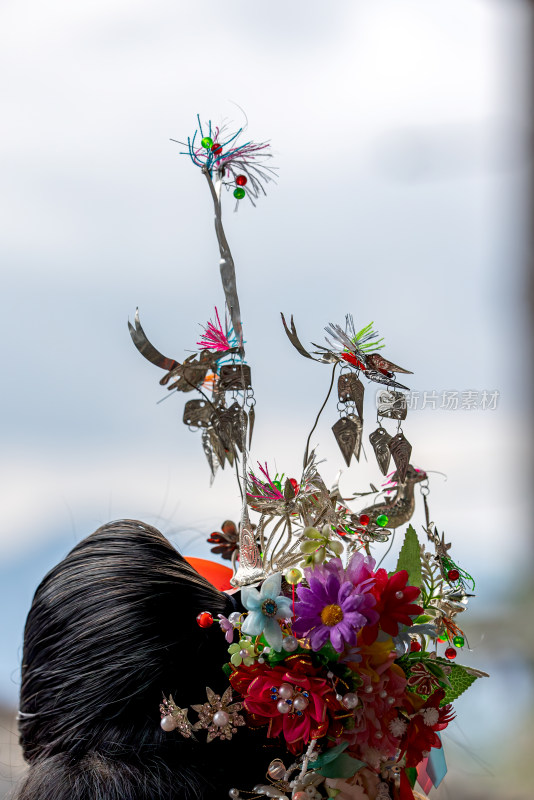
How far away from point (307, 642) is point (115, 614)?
0.21 m

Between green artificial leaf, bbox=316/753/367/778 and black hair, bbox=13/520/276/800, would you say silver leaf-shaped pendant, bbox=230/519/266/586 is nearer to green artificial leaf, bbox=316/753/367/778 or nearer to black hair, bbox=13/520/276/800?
black hair, bbox=13/520/276/800

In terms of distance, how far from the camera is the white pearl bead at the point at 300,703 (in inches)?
27.4

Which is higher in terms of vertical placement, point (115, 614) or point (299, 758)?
point (115, 614)

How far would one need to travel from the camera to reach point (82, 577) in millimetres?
836

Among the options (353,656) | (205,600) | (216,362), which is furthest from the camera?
(216,362)

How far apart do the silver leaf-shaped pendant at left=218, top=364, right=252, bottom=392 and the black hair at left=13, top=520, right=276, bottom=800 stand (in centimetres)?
22

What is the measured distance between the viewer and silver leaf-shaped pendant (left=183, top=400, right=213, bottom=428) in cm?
95

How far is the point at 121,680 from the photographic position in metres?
0.77

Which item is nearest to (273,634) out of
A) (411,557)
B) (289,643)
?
(289,643)

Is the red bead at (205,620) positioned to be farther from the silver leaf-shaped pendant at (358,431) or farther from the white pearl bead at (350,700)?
the silver leaf-shaped pendant at (358,431)

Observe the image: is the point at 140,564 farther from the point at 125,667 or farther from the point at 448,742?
the point at 448,742

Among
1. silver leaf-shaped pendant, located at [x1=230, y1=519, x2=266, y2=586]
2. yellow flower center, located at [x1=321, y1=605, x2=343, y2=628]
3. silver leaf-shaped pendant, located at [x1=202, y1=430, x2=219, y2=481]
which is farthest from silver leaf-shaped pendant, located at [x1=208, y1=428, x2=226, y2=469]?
yellow flower center, located at [x1=321, y1=605, x2=343, y2=628]

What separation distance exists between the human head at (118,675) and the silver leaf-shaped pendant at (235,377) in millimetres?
214

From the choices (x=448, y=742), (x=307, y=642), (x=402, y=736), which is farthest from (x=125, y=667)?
(x=448, y=742)
